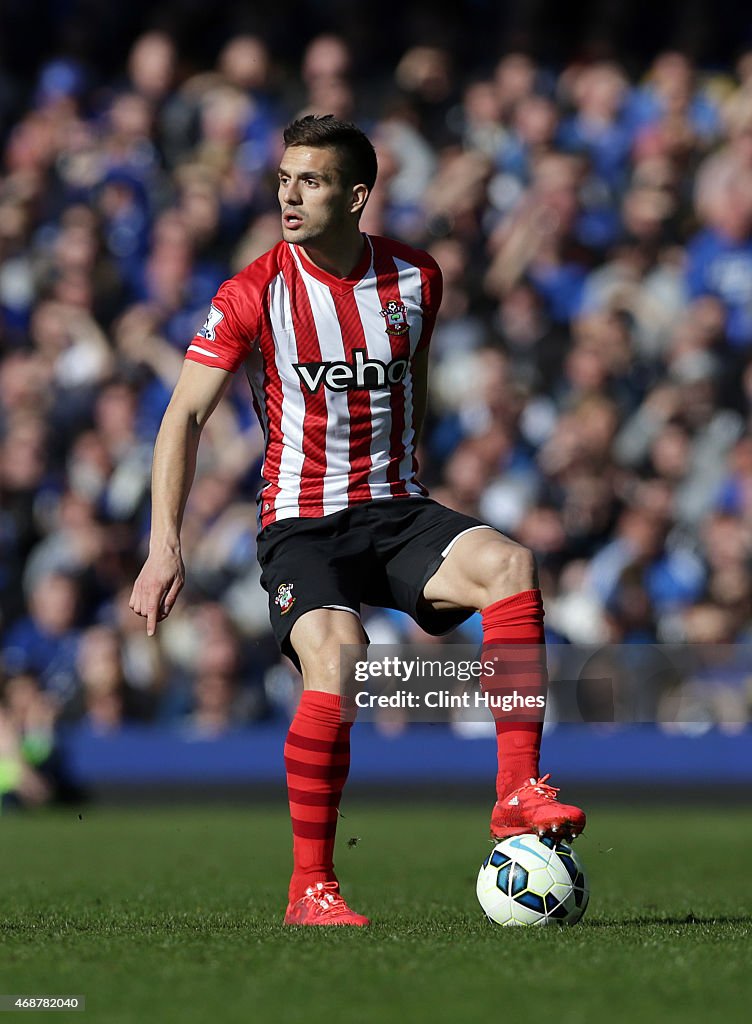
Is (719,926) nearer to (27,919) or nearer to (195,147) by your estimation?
(27,919)

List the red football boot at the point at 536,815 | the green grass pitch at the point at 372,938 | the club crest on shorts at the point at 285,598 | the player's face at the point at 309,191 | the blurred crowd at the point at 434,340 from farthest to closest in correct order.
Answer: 1. the blurred crowd at the point at 434,340
2. the player's face at the point at 309,191
3. the club crest on shorts at the point at 285,598
4. the red football boot at the point at 536,815
5. the green grass pitch at the point at 372,938

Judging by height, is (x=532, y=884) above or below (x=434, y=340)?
below

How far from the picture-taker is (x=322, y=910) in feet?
15.6

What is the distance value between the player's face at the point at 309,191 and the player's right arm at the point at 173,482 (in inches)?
19.5

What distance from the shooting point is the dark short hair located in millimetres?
5133

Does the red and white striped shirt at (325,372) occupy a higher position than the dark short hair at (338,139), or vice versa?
the dark short hair at (338,139)

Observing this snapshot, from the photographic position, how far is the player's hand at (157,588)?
15.6 ft

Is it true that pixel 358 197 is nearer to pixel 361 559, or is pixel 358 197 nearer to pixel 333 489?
pixel 333 489

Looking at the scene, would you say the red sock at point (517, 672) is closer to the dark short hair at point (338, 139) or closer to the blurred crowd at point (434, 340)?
the dark short hair at point (338, 139)

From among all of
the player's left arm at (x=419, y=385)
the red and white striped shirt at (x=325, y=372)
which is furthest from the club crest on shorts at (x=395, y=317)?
the player's left arm at (x=419, y=385)

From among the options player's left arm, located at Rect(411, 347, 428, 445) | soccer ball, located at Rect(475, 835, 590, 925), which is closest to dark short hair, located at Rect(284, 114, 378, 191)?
player's left arm, located at Rect(411, 347, 428, 445)

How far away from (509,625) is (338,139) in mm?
1534

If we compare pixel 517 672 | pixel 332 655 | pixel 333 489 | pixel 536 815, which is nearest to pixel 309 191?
pixel 333 489

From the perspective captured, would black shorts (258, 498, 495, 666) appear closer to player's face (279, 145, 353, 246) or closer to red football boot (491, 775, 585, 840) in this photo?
red football boot (491, 775, 585, 840)
